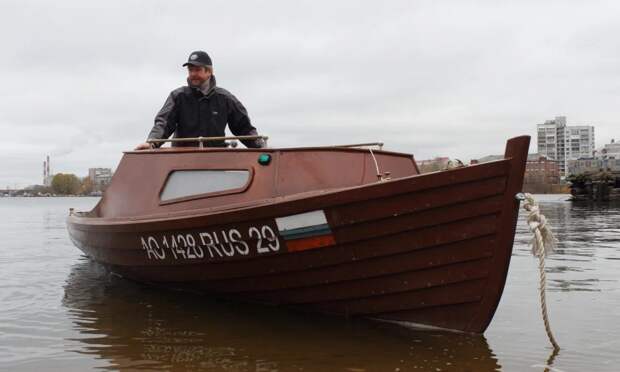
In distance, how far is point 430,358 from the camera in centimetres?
528

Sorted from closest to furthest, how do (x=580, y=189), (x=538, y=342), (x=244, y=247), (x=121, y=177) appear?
(x=538, y=342)
(x=244, y=247)
(x=121, y=177)
(x=580, y=189)

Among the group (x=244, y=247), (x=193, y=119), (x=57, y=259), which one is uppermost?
(x=193, y=119)

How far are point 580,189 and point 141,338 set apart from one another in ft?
188

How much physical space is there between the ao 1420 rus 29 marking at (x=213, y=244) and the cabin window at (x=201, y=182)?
0.68 m

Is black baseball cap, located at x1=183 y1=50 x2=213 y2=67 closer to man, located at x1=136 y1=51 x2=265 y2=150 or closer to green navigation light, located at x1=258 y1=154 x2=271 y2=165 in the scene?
man, located at x1=136 y1=51 x2=265 y2=150

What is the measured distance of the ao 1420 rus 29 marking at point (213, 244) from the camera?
6.12 metres

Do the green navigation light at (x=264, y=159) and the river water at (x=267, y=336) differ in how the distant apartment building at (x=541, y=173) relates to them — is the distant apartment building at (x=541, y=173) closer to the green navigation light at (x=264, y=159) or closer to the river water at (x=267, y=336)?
the river water at (x=267, y=336)

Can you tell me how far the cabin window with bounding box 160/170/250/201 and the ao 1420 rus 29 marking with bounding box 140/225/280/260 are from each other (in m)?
0.68

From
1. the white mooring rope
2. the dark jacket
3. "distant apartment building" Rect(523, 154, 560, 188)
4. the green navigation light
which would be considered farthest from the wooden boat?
"distant apartment building" Rect(523, 154, 560, 188)

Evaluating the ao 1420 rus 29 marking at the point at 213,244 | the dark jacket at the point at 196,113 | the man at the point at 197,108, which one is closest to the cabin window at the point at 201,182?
the ao 1420 rus 29 marking at the point at 213,244

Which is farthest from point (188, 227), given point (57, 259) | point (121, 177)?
point (57, 259)

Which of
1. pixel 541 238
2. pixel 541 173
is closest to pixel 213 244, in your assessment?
pixel 541 238

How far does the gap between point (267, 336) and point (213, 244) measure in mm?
1147

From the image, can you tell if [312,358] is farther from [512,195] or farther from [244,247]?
[512,195]
